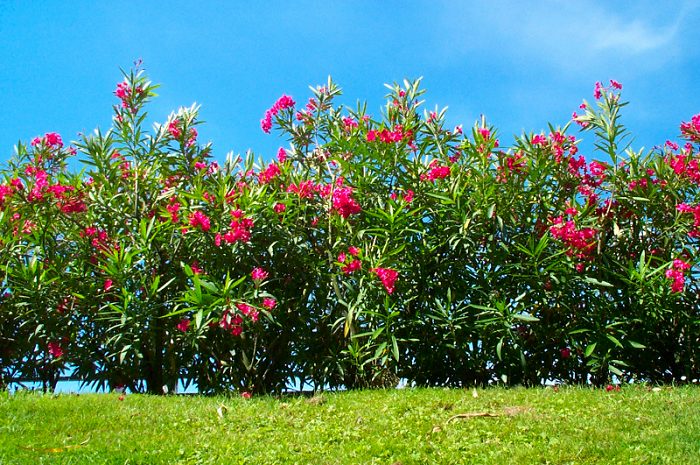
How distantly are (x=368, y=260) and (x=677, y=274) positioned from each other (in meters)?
2.83

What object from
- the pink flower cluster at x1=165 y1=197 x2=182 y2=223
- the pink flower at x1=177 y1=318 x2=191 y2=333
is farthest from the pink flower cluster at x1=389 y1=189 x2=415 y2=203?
the pink flower at x1=177 y1=318 x2=191 y2=333

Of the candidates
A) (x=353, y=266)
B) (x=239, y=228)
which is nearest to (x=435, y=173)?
(x=353, y=266)

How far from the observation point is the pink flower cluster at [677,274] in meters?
6.57

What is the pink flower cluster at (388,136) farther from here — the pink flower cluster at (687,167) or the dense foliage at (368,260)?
the pink flower cluster at (687,167)

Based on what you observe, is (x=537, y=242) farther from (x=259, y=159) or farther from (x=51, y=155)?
(x=51, y=155)

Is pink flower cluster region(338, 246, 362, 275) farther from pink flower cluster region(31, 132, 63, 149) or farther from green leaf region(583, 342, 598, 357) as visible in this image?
pink flower cluster region(31, 132, 63, 149)

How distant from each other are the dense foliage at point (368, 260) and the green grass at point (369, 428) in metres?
0.81

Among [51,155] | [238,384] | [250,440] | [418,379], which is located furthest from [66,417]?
[51,155]

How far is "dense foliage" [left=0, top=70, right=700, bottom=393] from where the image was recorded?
679 cm

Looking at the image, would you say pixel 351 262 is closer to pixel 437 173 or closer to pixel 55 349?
pixel 437 173

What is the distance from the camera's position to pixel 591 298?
6.95m

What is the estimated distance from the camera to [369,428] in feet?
16.7

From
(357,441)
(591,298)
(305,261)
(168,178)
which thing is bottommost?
(357,441)

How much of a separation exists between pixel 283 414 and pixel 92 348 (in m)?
2.95
